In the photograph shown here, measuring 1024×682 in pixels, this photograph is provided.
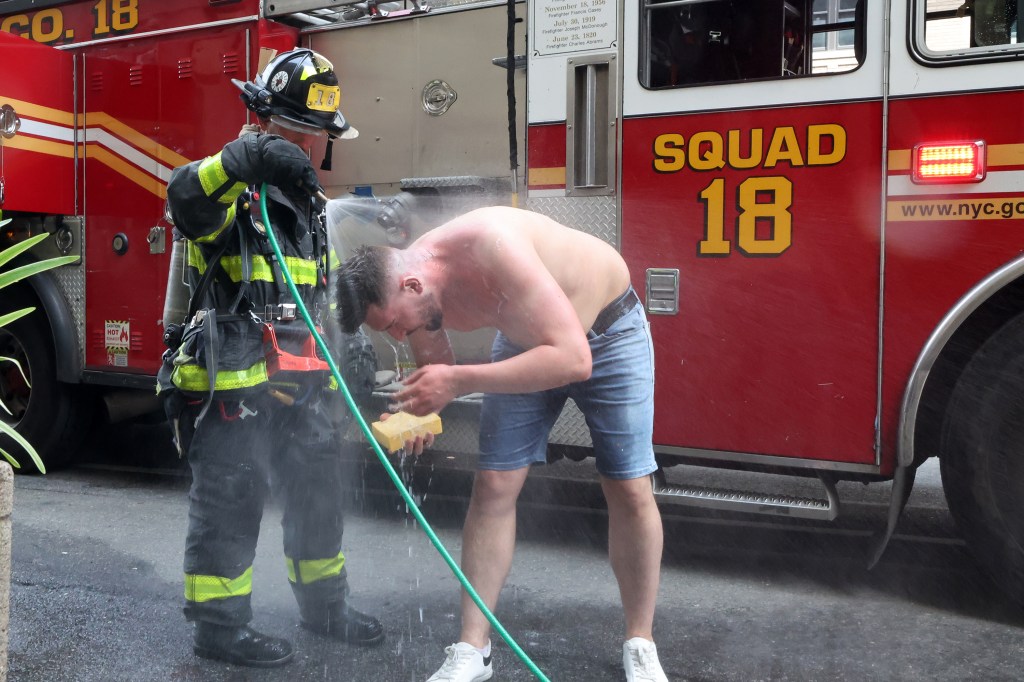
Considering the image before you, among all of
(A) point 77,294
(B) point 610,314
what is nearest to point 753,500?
(B) point 610,314

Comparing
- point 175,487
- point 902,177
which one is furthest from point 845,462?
point 175,487

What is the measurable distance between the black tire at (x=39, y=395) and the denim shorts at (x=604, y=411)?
3.61 metres

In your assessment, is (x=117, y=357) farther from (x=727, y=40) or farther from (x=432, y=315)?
(x=727, y=40)

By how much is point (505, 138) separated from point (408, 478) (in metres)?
2.19

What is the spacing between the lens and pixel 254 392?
10.7 ft

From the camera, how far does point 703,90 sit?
392cm

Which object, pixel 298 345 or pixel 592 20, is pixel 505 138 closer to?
pixel 592 20

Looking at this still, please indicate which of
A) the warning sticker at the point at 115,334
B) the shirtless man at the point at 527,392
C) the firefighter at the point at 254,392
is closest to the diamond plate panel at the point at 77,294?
the warning sticker at the point at 115,334

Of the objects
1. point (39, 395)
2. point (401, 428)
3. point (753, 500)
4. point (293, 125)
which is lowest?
point (753, 500)

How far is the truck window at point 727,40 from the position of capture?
395 centimetres

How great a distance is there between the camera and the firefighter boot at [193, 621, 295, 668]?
10.6ft

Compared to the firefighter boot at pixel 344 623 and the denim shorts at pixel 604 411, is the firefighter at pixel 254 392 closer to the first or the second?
the firefighter boot at pixel 344 623

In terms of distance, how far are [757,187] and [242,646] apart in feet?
7.72

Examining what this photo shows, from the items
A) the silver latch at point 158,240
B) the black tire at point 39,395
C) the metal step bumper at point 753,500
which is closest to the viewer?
the metal step bumper at point 753,500
